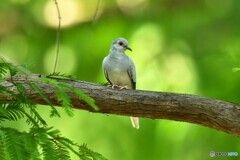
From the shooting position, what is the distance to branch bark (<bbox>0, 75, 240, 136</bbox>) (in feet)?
10.7

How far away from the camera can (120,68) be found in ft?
15.5

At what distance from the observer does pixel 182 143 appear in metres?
4.62

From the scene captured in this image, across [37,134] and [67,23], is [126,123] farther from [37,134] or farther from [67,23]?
[37,134]

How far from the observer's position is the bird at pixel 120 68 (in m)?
4.72

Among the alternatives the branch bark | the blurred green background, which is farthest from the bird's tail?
the branch bark

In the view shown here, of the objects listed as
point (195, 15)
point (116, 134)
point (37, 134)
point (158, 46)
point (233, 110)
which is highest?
point (195, 15)

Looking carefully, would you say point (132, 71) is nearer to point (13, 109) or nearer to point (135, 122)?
point (135, 122)

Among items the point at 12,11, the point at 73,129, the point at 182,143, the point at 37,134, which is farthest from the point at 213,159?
the point at 37,134

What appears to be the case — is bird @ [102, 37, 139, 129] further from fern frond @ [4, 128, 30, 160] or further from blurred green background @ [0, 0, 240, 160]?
fern frond @ [4, 128, 30, 160]

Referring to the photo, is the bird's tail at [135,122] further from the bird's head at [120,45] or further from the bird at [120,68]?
the bird's head at [120,45]

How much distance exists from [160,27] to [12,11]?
1545 mm

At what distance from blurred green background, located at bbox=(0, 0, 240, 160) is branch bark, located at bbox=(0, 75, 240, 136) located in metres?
1.23

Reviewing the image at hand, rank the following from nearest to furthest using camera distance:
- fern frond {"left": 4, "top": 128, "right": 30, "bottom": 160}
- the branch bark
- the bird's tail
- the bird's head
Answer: fern frond {"left": 4, "top": 128, "right": 30, "bottom": 160}
the branch bark
the bird's tail
the bird's head

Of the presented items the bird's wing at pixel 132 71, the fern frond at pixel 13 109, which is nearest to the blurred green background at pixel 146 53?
the bird's wing at pixel 132 71
